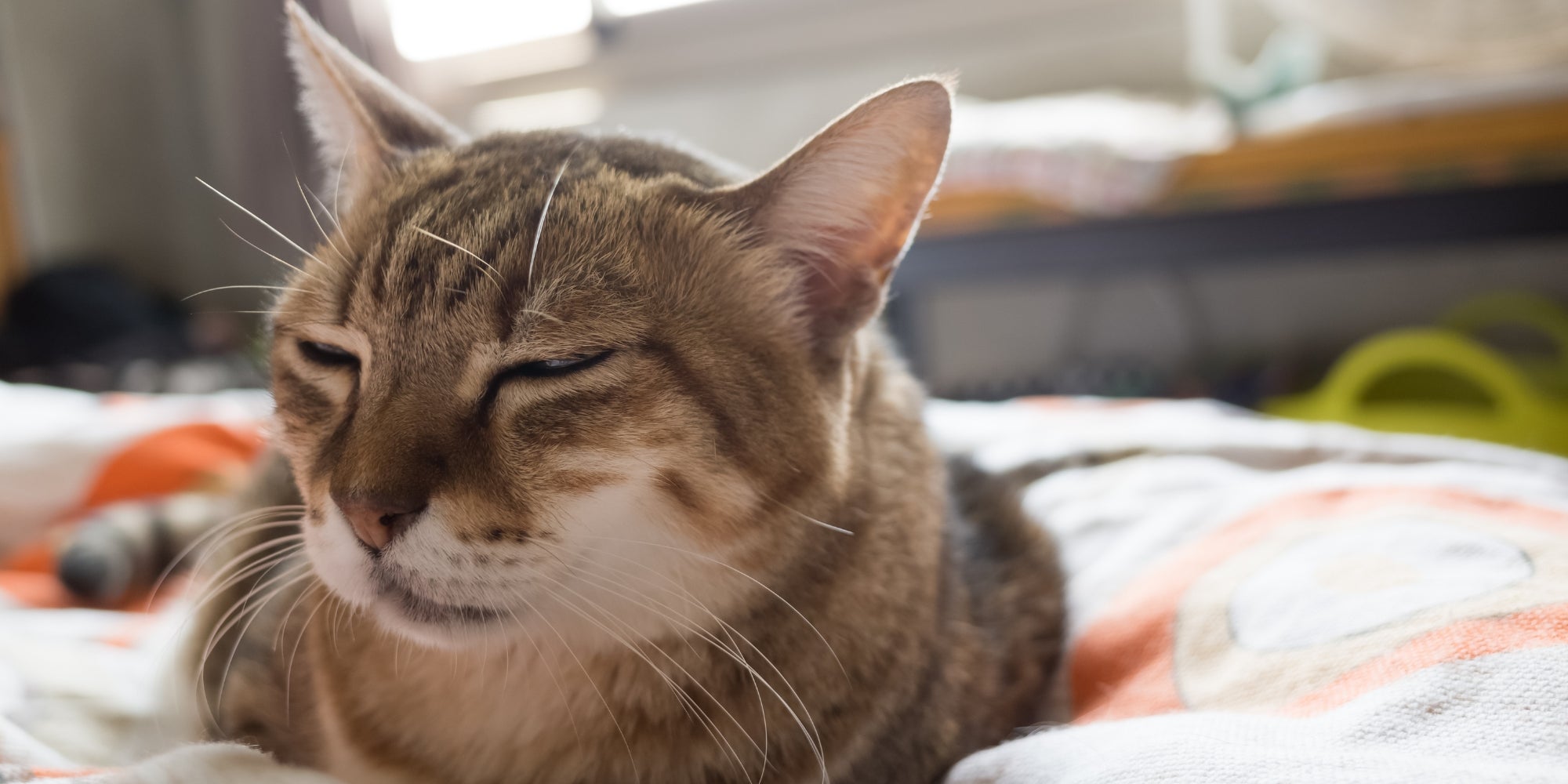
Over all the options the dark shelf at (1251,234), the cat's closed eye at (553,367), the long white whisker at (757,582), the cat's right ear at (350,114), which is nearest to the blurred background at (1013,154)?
the dark shelf at (1251,234)

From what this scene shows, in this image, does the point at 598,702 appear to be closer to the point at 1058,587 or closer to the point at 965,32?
the point at 1058,587

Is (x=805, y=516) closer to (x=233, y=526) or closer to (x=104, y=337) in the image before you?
(x=233, y=526)

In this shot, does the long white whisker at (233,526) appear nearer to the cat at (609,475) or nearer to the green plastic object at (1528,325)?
the cat at (609,475)

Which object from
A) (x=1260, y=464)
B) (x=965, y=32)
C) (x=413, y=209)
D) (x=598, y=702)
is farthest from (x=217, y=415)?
(x=965, y=32)

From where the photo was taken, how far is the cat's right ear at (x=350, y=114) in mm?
825

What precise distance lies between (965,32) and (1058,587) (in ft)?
7.64

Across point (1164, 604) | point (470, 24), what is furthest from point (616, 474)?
point (470, 24)

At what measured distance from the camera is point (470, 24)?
3.75 meters

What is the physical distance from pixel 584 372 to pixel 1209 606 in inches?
22.6

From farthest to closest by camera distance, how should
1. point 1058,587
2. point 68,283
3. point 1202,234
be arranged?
point 68,283
point 1202,234
point 1058,587

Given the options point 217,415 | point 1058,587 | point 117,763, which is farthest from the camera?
point 217,415

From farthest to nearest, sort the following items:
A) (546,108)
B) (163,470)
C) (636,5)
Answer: (546,108)
(636,5)
(163,470)

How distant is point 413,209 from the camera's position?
74cm

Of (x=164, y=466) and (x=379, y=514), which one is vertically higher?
(x=379, y=514)
